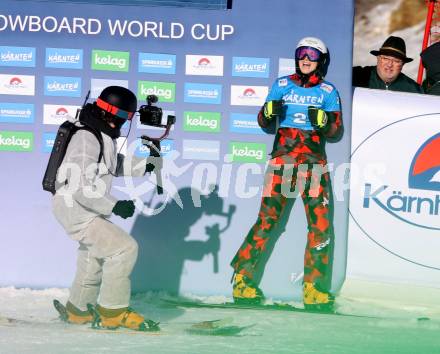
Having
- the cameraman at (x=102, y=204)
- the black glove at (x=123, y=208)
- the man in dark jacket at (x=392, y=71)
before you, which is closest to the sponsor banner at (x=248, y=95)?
the man in dark jacket at (x=392, y=71)

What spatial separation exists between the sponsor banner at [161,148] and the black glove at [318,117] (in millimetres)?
1083

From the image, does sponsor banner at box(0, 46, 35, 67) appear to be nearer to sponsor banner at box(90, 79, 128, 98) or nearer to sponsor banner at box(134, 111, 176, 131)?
sponsor banner at box(90, 79, 128, 98)

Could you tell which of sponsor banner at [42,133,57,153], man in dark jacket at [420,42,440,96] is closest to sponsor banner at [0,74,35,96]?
sponsor banner at [42,133,57,153]

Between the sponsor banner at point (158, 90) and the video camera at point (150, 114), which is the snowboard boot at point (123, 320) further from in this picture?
the sponsor banner at point (158, 90)

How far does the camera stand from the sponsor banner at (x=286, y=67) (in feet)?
23.8

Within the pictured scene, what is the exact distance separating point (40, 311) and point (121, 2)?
7.67 ft

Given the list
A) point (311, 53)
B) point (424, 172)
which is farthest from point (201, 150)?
point (424, 172)

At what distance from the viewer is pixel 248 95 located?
7281 mm

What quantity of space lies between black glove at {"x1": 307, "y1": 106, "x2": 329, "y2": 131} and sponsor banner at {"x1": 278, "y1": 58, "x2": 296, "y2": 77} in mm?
454

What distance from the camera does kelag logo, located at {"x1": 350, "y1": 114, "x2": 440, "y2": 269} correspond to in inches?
284

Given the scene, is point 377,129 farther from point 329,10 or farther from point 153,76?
point 153,76

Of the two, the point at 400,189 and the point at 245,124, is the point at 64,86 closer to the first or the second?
the point at 245,124

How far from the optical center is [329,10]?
7.25m

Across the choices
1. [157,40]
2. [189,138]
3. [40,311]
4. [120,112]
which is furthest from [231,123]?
[40,311]
